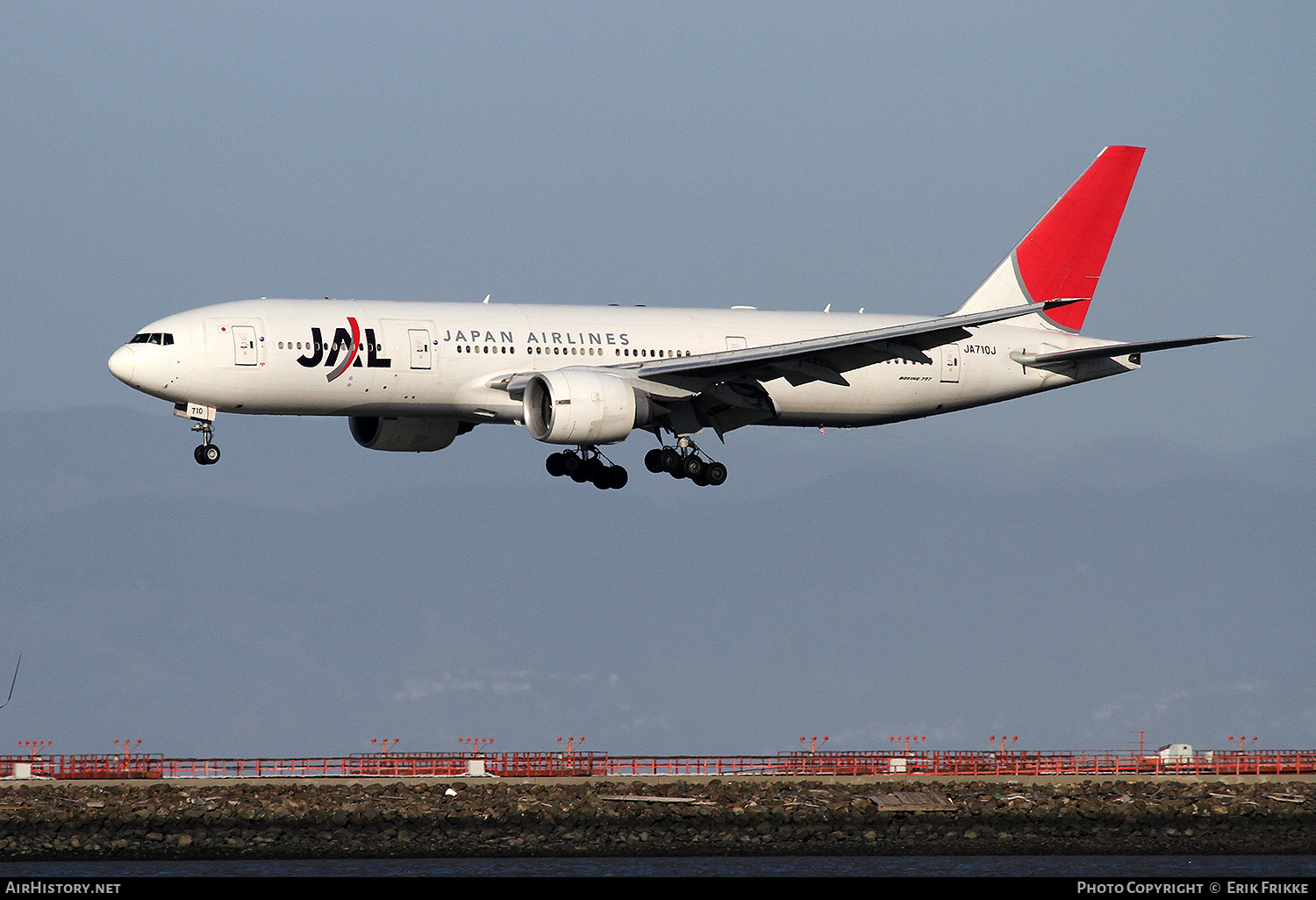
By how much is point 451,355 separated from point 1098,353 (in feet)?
66.0

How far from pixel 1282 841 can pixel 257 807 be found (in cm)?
3132

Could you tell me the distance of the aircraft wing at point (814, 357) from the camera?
54.3 m

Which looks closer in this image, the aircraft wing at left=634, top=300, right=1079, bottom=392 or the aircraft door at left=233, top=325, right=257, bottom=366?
the aircraft door at left=233, top=325, right=257, bottom=366

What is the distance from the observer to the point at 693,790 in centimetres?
6338

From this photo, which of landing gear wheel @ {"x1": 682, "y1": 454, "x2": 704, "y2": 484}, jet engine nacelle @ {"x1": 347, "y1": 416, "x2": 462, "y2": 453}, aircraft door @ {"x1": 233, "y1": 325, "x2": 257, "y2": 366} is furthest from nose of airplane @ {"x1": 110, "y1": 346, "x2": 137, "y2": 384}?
landing gear wheel @ {"x1": 682, "y1": 454, "x2": 704, "y2": 484}

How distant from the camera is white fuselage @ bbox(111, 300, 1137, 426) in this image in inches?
2105

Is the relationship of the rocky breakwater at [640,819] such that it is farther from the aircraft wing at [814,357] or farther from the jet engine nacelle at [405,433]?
the aircraft wing at [814,357]

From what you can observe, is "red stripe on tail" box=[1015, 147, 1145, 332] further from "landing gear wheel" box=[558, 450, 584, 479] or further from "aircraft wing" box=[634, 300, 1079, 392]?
"landing gear wheel" box=[558, 450, 584, 479]

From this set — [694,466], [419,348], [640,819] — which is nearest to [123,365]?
[419,348]

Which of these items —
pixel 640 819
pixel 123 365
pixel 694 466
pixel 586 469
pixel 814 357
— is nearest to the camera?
pixel 123 365

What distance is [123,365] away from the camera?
175ft

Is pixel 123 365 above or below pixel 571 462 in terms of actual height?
above

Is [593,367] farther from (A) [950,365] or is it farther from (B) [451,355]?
(A) [950,365]

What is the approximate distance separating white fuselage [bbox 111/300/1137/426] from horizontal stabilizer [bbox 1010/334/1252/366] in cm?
180
